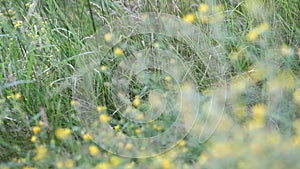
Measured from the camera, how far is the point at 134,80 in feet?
9.59

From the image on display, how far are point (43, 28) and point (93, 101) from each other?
24.6 inches

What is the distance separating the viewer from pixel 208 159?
78.5 inches

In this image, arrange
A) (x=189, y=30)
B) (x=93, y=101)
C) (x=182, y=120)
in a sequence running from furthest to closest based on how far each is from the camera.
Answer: (x=189, y=30), (x=93, y=101), (x=182, y=120)

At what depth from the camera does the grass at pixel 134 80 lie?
90.4 inches

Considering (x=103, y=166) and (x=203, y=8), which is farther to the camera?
(x=203, y=8)

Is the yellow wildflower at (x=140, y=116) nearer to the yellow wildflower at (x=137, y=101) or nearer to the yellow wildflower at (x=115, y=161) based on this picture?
the yellow wildflower at (x=137, y=101)

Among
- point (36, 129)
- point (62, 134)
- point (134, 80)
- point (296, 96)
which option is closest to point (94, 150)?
point (62, 134)

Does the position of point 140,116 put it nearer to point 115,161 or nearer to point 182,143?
point 182,143

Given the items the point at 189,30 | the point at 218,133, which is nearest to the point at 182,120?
the point at 218,133

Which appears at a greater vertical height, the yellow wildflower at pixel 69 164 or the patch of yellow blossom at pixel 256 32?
the patch of yellow blossom at pixel 256 32

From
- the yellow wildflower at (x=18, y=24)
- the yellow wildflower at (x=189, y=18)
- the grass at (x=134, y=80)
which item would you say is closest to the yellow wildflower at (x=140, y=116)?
the grass at (x=134, y=80)

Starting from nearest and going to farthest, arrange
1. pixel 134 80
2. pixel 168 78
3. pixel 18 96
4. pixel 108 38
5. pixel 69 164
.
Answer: pixel 69 164
pixel 18 96
pixel 168 78
pixel 134 80
pixel 108 38

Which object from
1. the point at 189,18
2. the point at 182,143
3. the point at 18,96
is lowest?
the point at 182,143

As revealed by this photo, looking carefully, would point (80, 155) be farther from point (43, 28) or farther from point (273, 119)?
point (43, 28)
